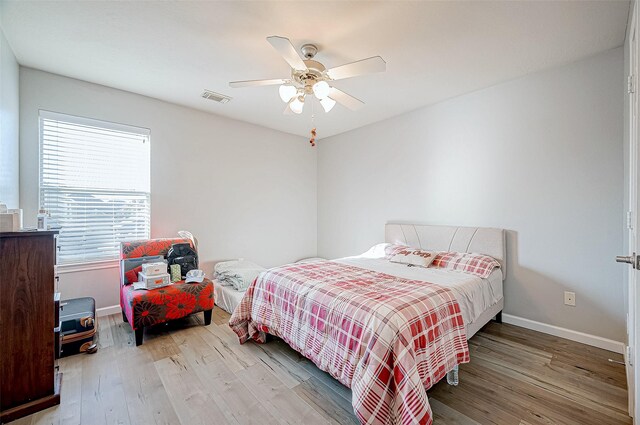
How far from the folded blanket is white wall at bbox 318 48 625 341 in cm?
226

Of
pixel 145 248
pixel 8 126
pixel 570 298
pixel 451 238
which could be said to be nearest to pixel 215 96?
pixel 8 126

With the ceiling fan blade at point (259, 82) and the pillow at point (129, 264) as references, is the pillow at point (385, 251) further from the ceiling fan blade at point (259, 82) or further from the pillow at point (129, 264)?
the pillow at point (129, 264)

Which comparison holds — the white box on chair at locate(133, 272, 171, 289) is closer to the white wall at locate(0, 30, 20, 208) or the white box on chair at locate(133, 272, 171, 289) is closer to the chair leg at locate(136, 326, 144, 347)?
the chair leg at locate(136, 326, 144, 347)

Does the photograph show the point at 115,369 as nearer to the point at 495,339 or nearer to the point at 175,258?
the point at 175,258

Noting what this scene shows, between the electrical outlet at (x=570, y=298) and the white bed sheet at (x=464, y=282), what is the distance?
52 centimetres

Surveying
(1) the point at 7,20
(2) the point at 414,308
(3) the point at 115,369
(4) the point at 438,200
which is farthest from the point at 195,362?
(4) the point at 438,200

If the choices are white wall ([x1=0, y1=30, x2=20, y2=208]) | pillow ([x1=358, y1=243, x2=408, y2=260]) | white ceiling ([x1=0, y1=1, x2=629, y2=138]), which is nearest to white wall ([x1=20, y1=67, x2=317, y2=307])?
white wall ([x1=0, y1=30, x2=20, y2=208])

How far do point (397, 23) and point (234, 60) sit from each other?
57.4 inches

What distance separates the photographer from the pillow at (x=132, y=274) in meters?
2.82

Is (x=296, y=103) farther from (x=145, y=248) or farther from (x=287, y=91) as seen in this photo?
(x=145, y=248)

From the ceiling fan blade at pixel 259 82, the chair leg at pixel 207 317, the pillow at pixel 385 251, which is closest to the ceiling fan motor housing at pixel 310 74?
the ceiling fan blade at pixel 259 82

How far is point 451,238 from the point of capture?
3.26m

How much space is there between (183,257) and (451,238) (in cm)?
316

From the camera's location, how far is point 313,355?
193 centimetres
